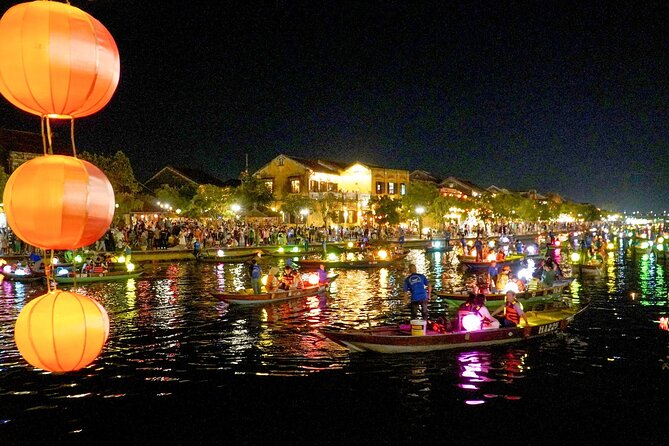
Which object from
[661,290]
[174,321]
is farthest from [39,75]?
[661,290]

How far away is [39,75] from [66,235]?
1826 millimetres

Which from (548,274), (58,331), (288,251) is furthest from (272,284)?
(288,251)

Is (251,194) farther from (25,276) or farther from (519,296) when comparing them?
(519,296)

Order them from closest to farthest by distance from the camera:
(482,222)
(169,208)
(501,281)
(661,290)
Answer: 1. (501,281)
2. (661,290)
3. (169,208)
4. (482,222)

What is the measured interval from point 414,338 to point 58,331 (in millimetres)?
9687

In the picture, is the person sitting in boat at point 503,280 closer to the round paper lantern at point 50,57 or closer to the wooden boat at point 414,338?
the wooden boat at point 414,338

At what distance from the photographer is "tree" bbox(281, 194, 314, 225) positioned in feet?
209

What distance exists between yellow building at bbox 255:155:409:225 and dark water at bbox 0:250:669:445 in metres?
47.9

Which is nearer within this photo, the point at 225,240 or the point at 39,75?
the point at 39,75

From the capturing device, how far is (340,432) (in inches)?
409

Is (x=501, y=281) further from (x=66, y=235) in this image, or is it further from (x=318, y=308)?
(x=66, y=235)

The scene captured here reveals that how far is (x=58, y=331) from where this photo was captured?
660cm

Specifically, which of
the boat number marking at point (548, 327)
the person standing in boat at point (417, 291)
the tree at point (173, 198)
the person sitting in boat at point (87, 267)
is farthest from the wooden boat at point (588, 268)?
the tree at point (173, 198)

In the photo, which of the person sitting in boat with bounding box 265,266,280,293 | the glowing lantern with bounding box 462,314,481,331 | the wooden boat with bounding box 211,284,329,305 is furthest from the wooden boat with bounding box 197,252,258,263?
the glowing lantern with bounding box 462,314,481,331
